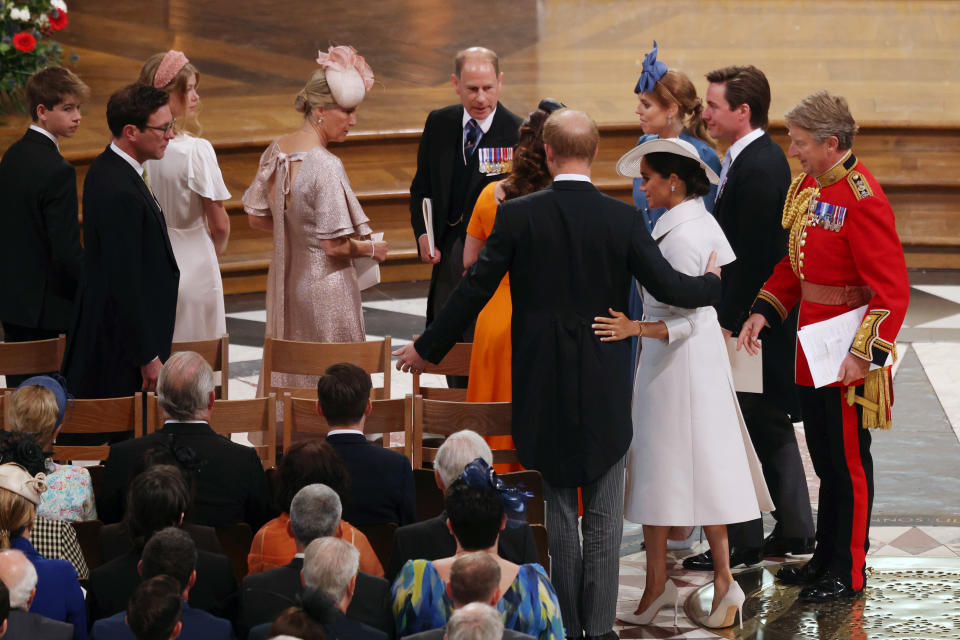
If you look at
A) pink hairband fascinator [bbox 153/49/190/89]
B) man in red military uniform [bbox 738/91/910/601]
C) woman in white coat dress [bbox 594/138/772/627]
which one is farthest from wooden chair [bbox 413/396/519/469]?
pink hairband fascinator [bbox 153/49/190/89]

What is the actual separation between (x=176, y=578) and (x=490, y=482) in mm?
690

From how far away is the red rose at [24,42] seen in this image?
7.64 m

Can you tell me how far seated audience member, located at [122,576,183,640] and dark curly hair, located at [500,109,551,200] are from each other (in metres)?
2.09

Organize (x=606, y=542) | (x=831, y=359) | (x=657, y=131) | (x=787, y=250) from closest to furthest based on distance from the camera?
1. (x=606, y=542)
2. (x=831, y=359)
3. (x=787, y=250)
4. (x=657, y=131)

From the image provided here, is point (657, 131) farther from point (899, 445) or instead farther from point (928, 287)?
point (928, 287)

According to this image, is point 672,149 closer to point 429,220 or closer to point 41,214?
point 429,220

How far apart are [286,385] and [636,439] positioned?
69.7 inches

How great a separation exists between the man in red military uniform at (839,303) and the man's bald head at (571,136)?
0.73 metres

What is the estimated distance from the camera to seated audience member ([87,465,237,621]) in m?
2.94

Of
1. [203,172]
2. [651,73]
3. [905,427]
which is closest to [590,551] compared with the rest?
[651,73]

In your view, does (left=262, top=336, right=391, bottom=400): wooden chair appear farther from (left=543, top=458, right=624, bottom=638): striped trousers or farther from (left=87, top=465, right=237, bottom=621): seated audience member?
(left=87, top=465, right=237, bottom=621): seated audience member

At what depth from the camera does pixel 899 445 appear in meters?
5.70

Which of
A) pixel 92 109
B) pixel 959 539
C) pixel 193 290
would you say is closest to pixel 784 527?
pixel 959 539

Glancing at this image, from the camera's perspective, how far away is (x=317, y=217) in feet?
16.2
